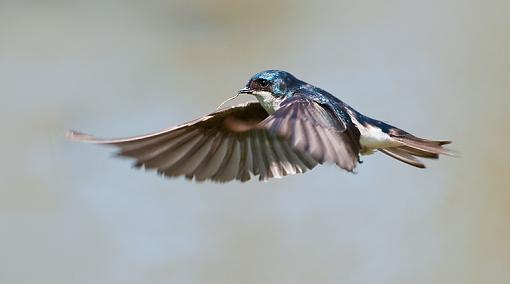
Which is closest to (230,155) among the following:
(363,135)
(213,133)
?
(213,133)

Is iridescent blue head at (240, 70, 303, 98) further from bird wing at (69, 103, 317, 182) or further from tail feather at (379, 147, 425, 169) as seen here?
tail feather at (379, 147, 425, 169)

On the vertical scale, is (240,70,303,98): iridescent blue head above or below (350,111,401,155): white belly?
above

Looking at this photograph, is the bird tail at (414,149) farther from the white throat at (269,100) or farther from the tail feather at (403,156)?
the white throat at (269,100)

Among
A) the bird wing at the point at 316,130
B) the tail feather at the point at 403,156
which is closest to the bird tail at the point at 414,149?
the tail feather at the point at 403,156

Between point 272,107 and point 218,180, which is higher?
point 272,107

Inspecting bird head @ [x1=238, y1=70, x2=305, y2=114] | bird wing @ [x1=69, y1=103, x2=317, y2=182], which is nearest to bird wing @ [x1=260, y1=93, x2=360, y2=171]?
bird head @ [x1=238, y1=70, x2=305, y2=114]

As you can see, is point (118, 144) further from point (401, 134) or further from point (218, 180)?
point (401, 134)

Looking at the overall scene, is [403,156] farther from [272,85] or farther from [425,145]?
[272,85]
